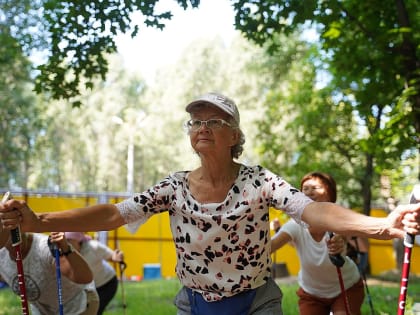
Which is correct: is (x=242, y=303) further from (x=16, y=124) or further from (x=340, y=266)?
(x=16, y=124)

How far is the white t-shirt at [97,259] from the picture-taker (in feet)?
19.4

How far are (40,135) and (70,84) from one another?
112 feet

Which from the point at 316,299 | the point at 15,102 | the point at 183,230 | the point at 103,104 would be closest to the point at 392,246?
the point at 316,299

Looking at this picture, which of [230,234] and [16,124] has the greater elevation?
[16,124]

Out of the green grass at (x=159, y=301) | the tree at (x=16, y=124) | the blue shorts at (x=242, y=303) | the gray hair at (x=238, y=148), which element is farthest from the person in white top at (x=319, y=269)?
the tree at (x=16, y=124)

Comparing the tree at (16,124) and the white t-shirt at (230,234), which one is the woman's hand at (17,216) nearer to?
the white t-shirt at (230,234)

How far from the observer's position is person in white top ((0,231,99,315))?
4184 millimetres

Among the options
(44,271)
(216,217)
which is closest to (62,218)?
(216,217)

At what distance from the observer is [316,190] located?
4.81 meters

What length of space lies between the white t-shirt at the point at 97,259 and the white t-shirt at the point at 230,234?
294 cm

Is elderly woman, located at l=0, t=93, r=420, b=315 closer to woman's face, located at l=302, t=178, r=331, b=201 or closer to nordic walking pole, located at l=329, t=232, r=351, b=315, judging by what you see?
nordic walking pole, located at l=329, t=232, r=351, b=315

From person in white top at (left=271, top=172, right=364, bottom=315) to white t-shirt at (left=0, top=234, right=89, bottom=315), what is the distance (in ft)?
5.72

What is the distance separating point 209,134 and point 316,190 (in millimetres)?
1935

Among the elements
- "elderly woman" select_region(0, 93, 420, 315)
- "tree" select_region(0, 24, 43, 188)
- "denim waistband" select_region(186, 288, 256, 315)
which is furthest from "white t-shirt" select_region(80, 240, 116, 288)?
"tree" select_region(0, 24, 43, 188)
